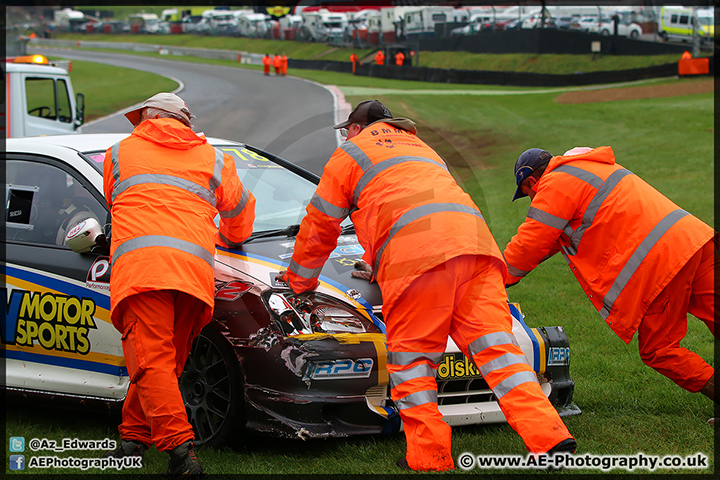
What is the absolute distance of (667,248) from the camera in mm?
3785

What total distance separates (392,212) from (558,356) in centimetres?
132

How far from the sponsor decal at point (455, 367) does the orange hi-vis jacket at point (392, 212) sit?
20.2 inches

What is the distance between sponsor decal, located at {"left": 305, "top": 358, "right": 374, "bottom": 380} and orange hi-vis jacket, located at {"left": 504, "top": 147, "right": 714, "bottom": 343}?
3.86ft

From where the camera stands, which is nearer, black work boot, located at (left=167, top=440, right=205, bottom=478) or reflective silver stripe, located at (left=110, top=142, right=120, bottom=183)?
black work boot, located at (left=167, top=440, right=205, bottom=478)

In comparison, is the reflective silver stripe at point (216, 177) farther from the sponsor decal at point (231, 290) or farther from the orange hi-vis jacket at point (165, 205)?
the sponsor decal at point (231, 290)

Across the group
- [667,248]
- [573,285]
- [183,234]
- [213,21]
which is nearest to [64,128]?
[573,285]

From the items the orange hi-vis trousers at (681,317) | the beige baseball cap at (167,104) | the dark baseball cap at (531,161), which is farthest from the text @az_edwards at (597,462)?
the beige baseball cap at (167,104)

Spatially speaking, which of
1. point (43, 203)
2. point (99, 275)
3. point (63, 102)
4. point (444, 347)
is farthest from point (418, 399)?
point (63, 102)

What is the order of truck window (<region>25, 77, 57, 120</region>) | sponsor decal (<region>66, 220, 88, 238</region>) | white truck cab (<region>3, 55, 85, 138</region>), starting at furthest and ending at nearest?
truck window (<region>25, 77, 57, 120</region>), white truck cab (<region>3, 55, 85, 138</region>), sponsor decal (<region>66, 220, 88, 238</region>)

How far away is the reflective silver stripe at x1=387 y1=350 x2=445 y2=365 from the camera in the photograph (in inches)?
129

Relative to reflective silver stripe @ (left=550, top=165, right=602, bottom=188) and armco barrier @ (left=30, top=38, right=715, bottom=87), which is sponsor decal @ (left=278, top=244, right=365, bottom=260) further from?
armco barrier @ (left=30, top=38, right=715, bottom=87)

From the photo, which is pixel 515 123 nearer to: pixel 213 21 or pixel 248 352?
pixel 248 352

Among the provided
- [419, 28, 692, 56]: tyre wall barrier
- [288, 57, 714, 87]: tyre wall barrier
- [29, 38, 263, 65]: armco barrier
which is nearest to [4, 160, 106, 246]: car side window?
[288, 57, 714, 87]: tyre wall barrier

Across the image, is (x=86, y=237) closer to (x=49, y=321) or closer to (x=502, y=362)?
(x=49, y=321)
